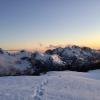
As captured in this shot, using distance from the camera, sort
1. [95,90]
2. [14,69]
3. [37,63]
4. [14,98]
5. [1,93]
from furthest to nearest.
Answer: [37,63] → [14,69] → [95,90] → [1,93] → [14,98]

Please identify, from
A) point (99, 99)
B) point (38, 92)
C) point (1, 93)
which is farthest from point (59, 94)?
point (1, 93)

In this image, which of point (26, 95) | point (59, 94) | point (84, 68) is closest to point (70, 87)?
point (59, 94)

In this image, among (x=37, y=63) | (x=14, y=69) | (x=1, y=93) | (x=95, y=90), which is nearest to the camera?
(x=1, y=93)

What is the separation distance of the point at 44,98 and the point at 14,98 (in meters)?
2.04

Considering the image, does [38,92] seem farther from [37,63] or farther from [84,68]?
[37,63]

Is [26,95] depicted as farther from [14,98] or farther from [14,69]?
[14,69]

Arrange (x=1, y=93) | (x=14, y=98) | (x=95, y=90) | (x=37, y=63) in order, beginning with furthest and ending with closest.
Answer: (x=37, y=63), (x=95, y=90), (x=1, y=93), (x=14, y=98)

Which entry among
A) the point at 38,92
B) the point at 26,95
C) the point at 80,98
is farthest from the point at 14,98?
the point at 80,98

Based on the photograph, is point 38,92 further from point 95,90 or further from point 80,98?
Answer: point 95,90

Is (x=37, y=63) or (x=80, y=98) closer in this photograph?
(x=80, y=98)

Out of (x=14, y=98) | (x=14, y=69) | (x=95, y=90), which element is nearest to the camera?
(x=14, y=98)

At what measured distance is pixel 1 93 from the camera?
63.5ft

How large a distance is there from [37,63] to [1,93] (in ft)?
285

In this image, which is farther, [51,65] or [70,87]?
[51,65]
